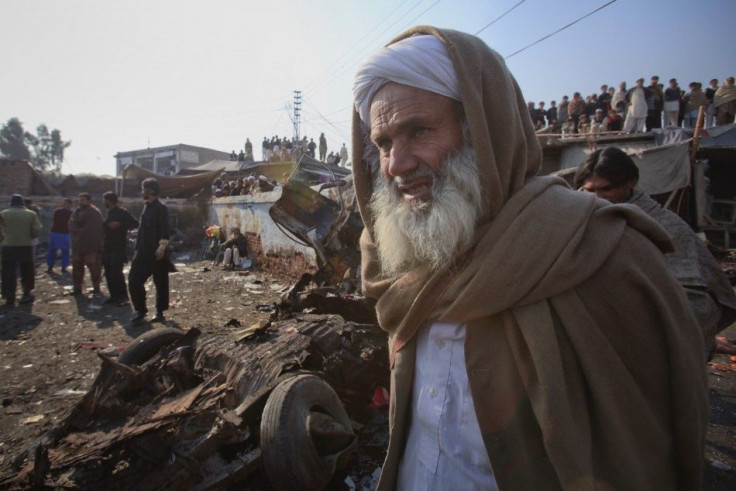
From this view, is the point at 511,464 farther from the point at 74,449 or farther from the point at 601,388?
the point at 74,449

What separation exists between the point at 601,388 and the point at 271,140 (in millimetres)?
27565

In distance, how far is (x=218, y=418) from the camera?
2465 mm

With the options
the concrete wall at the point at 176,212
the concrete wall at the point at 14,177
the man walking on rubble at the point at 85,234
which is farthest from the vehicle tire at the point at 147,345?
the concrete wall at the point at 14,177

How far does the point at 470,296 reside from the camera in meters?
0.96

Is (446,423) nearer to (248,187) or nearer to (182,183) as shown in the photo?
(248,187)

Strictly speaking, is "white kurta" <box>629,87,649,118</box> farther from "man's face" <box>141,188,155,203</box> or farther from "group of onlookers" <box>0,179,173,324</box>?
"man's face" <box>141,188,155,203</box>

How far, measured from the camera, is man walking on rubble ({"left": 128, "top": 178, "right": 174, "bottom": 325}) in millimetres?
6121

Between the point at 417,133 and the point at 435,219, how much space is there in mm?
288

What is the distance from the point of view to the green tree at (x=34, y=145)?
5134 centimetres

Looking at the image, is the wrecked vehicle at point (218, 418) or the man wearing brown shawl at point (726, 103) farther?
the man wearing brown shawl at point (726, 103)

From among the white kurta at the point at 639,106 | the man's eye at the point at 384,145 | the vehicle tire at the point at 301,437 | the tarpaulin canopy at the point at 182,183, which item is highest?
the white kurta at the point at 639,106

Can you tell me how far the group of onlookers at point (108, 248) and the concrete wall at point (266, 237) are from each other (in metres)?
3.29

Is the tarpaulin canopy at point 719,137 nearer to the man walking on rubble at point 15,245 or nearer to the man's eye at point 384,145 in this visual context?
the man's eye at point 384,145

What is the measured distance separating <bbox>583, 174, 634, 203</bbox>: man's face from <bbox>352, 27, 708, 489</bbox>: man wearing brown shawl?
1.58m
